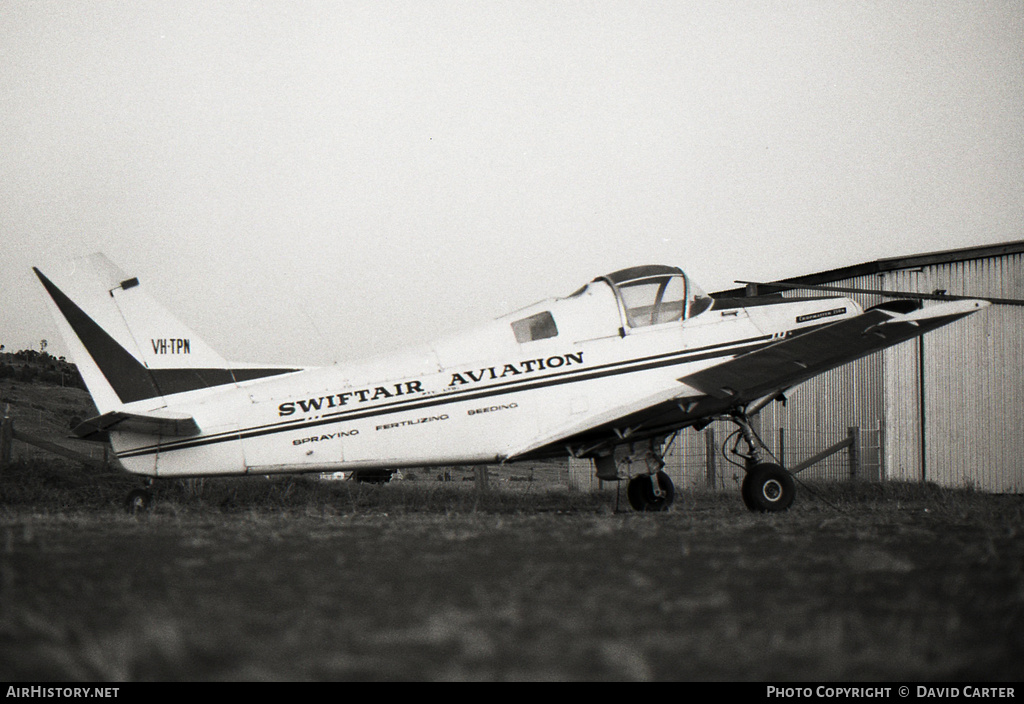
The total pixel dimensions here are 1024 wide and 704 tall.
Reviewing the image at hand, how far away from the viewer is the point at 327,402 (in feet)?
27.9

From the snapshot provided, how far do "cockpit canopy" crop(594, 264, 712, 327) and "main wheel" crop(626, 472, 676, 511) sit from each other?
2157 millimetres

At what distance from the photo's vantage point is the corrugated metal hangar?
57.2 feet

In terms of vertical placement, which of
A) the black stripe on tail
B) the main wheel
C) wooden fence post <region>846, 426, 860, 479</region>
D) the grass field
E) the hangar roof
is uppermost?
the hangar roof

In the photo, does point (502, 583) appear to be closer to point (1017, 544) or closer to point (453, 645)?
Answer: point (453, 645)

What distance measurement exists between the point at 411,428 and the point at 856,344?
515 centimetres

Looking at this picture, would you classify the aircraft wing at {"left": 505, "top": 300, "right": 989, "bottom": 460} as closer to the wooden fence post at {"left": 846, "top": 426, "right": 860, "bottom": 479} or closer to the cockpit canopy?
the cockpit canopy

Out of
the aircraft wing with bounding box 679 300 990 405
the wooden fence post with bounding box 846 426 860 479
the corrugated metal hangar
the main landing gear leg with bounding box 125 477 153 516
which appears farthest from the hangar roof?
the main landing gear leg with bounding box 125 477 153 516

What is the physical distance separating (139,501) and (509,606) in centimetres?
738

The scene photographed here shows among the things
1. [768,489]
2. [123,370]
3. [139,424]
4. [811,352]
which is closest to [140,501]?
[139,424]

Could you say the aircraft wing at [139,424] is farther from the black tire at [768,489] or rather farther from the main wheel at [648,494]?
the black tire at [768,489]

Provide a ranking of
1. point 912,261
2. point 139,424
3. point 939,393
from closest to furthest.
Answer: point 139,424
point 939,393
point 912,261

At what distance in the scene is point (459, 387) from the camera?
869cm

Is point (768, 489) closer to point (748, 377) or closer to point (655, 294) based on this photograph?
point (748, 377)

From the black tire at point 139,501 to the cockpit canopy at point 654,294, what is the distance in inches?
217
